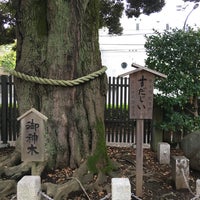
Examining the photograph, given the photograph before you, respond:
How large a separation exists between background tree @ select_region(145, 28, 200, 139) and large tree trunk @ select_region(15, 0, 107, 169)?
2688mm

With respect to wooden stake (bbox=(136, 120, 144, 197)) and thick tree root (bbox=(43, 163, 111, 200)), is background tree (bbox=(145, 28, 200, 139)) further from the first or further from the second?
thick tree root (bbox=(43, 163, 111, 200))

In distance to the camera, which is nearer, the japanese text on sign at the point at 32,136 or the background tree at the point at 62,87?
the japanese text on sign at the point at 32,136

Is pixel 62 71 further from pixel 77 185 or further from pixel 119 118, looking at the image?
pixel 119 118

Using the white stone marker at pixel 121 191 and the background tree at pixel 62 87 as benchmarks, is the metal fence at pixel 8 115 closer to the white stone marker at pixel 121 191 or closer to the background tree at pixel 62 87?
the background tree at pixel 62 87

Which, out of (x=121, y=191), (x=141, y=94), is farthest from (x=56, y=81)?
(x=121, y=191)

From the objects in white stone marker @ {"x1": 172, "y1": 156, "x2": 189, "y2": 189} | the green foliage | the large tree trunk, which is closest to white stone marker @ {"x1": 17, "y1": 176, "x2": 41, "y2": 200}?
the large tree trunk

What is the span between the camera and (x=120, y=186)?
11.1 ft

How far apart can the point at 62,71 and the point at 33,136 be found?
1502 millimetres

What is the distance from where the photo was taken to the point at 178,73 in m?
7.37

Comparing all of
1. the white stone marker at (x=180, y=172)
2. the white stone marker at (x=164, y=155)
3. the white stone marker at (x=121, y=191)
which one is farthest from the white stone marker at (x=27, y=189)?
the white stone marker at (x=164, y=155)

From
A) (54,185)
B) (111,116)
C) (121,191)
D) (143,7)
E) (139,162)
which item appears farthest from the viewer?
(143,7)

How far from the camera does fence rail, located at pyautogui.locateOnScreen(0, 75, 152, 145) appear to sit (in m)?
8.54

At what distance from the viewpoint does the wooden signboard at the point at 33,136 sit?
3.73 metres

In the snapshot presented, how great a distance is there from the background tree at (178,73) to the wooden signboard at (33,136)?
435 centimetres
